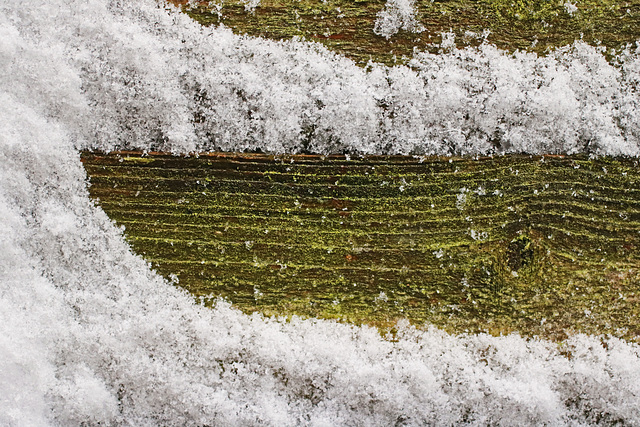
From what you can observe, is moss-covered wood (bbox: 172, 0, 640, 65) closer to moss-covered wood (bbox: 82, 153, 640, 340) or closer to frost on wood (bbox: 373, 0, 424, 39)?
frost on wood (bbox: 373, 0, 424, 39)

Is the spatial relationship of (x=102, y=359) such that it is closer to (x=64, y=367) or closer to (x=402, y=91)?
(x=64, y=367)

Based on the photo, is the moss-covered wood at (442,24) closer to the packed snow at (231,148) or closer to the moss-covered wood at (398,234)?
the packed snow at (231,148)

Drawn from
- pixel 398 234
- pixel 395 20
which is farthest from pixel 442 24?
pixel 398 234

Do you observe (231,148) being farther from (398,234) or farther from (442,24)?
(442,24)

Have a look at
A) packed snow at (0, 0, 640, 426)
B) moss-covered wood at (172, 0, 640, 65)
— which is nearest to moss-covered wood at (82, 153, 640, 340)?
packed snow at (0, 0, 640, 426)

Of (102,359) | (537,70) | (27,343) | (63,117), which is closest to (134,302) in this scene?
(102,359)

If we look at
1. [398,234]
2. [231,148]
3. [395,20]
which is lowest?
[398,234]

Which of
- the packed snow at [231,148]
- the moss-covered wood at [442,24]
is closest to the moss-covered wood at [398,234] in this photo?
the packed snow at [231,148]
